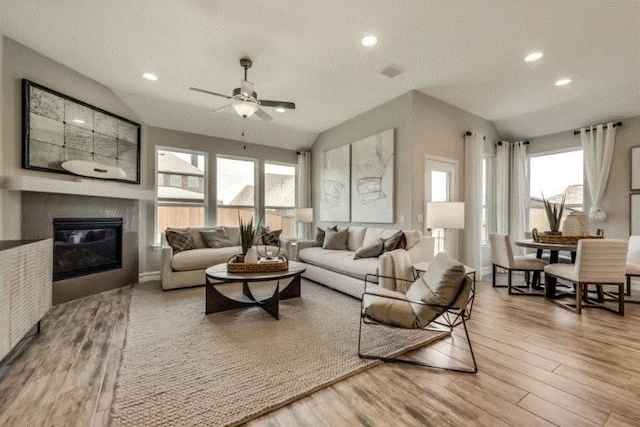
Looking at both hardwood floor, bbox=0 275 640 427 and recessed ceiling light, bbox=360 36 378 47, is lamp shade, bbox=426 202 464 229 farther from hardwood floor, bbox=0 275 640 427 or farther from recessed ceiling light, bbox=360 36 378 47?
recessed ceiling light, bbox=360 36 378 47

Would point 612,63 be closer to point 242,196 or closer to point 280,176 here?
point 280,176

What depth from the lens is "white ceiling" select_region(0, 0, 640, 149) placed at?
2430mm

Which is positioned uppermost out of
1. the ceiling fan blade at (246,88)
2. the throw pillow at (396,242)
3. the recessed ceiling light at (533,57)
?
the recessed ceiling light at (533,57)

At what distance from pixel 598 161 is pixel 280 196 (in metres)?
5.85

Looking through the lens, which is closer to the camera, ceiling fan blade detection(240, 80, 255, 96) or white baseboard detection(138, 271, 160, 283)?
ceiling fan blade detection(240, 80, 255, 96)

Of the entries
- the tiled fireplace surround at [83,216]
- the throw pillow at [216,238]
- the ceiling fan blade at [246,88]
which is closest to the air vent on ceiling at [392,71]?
the ceiling fan blade at [246,88]

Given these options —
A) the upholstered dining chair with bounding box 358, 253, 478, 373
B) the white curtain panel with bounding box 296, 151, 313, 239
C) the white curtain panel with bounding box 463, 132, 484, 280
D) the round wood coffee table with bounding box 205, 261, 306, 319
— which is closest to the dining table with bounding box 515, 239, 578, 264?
the white curtain panel with bounding box 463, 132, 484, 280

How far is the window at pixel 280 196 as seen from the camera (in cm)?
613

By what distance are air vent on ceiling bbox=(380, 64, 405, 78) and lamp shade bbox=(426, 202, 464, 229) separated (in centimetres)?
182

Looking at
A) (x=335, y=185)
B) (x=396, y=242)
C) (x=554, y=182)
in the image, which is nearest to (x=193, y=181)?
(x=335, y=185)

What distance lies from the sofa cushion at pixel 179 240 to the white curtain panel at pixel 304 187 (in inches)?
99.3

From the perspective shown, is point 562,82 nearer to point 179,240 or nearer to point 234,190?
point 234,190

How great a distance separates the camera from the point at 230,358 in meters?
2.14

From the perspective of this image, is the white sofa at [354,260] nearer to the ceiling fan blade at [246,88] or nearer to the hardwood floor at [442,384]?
the hardwood floor at [442,384]
